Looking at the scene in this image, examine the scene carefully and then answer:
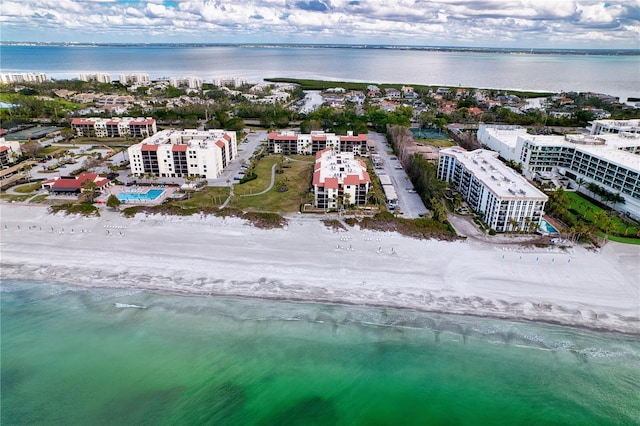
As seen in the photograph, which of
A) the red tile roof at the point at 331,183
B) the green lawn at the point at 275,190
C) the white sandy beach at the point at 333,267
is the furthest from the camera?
the green lawn at the point at 275,190

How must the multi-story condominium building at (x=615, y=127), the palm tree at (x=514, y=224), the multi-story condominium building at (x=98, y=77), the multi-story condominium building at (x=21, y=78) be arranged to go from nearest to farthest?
the palm tree at (x=514, y=224) → the multi-story condominium building at (x=615, y=127) → the multi-story condominium building at (x=21, y=78) → the multi-story condominium building at (x=98, y=77)

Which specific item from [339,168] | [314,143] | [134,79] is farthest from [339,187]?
[134,79]

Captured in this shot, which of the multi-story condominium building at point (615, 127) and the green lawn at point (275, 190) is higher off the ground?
the multi-story condominium building at point (615, 127)

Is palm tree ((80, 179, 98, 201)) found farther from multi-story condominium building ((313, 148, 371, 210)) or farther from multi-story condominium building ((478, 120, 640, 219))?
multi-story condominium building ((478, 120, 640, 219))

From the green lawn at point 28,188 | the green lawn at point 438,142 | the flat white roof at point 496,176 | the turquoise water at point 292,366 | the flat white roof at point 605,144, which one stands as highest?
the flat white roof at point 605,144

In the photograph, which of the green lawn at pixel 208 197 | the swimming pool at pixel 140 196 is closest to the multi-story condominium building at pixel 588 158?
the green lawn at pixel 208 197

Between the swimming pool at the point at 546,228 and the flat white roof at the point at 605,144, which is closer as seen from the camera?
the swimming pool at the point at 546,228

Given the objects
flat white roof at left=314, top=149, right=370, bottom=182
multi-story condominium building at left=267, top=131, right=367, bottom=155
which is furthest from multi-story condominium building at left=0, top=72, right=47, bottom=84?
flat white roof at left=314, top=149, right=370, bottom=182

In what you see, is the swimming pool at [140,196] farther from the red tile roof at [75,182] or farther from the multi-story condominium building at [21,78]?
the multi-story condominium building at [21,78]
